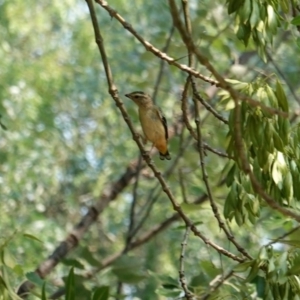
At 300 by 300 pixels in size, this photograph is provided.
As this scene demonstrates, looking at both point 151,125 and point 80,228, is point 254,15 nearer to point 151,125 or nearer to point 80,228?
point 151,125

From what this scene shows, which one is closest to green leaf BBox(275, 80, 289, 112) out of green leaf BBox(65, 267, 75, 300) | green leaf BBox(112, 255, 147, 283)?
green leaf BBox(65, 267, 75, 300)

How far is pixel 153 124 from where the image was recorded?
399 centimetres

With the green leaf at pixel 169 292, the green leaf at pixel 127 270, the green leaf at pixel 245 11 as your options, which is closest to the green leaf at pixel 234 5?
the green leaf at pixel 245 11

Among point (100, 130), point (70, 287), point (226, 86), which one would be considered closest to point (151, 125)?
point (70, 287)

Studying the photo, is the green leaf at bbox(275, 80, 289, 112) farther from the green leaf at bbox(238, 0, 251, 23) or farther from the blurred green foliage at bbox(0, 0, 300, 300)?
the blurred green foliage at bbox(0, 0, 300, 300)

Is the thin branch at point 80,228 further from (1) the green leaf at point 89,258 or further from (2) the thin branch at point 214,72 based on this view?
(2) the thin branch at point 214,72

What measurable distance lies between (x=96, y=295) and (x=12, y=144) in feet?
14.0

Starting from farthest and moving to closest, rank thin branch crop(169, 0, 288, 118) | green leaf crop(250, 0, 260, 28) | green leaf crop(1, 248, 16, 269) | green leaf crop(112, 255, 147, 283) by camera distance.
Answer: green leaf crop(112, 255, 147, 283) → green leaf crop(1, 248, 16, 269) → green leaf crop(250, 0, 260, 28) → thin branch crop(169, 0, 288, 118)

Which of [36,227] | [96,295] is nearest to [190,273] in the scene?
[36,227]

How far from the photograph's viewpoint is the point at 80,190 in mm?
7637

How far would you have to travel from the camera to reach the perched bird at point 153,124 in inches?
155

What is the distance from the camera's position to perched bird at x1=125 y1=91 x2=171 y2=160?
3.95 m

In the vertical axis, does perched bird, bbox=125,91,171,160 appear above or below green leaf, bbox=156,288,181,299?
above

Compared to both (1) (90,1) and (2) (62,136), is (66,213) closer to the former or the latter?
(2) (62,136)
